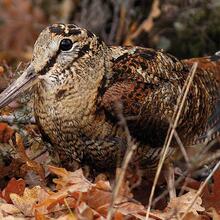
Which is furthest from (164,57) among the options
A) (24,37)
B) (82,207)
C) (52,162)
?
(24,37)

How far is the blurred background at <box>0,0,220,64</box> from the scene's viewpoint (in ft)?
23.7

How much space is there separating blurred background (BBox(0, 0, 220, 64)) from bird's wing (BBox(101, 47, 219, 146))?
2315 millimetres

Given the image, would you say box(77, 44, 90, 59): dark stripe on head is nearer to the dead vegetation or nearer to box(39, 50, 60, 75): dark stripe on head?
box(39, 50, 60, 75): dark stripe on head

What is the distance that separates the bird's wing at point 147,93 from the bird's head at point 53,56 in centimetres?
25

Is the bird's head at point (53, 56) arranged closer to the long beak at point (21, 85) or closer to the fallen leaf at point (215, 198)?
the long beak at point (21, 85)

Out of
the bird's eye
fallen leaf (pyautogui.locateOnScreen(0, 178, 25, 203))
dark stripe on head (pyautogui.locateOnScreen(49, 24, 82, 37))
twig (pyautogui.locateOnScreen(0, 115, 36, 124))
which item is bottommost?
fallen leaf (pyautogui.locateOnScreen(0, 178, 25, 203))

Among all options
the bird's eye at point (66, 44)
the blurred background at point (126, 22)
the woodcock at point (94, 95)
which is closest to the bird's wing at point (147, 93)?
the woodcock at point (94, 95)

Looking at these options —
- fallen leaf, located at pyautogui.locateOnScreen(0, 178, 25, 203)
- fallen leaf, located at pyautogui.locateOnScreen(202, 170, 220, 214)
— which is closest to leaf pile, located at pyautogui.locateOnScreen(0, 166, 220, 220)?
fallen leaf, located at pyautogui.locateOnScreen(0, 178, 25, 203)

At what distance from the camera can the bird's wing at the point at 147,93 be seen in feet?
14.4

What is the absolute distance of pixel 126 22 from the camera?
7.62 m

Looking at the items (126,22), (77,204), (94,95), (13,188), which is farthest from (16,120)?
(126,22)

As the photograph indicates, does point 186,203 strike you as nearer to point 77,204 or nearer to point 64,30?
point 77,204

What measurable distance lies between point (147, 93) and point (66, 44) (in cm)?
54

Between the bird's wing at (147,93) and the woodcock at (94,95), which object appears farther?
the bird's wing at (147,93)
